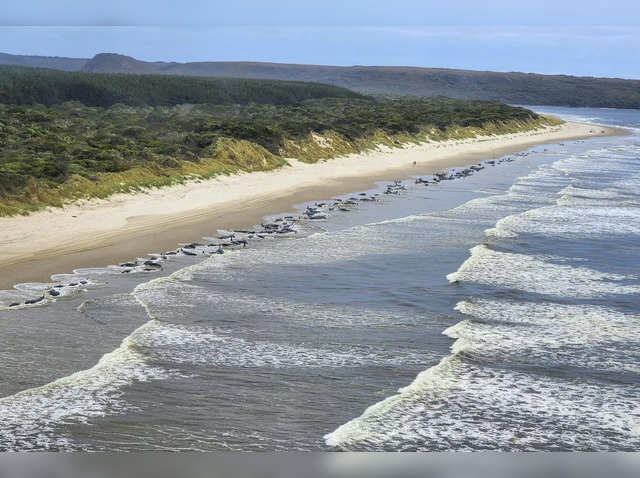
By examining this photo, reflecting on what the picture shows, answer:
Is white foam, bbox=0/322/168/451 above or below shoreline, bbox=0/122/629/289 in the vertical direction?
below

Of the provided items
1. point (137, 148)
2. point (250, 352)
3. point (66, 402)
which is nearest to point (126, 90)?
point (137, 148)

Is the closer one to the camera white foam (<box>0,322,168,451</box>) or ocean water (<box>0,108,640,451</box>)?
white foam (<box>0,322,168,451</box>)

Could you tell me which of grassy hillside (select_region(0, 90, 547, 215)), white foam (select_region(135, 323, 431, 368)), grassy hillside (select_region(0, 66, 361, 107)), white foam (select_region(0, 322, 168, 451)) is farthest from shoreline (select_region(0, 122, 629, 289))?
grassy hillside (select_region(0, 66, 361, 107))

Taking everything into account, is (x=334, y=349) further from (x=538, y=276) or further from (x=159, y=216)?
(x=159, y=216)

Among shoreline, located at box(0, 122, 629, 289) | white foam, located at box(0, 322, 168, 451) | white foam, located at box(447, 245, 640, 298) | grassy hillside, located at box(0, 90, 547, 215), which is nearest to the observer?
white foam, located at box(0, 322, 168, 451)

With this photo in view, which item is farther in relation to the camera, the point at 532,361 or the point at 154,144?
the point at 154,144

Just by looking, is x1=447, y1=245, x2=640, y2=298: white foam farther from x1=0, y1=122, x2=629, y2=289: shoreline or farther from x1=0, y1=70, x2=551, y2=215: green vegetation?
x1=0, y1=70, x2=551, y2=215: green vegetation

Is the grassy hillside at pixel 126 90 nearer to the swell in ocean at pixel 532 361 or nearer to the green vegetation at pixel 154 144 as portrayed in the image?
the green vegetation at pixel 154 144
